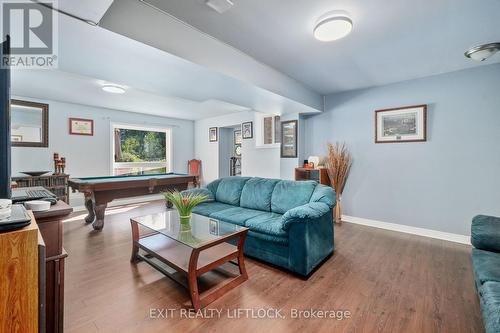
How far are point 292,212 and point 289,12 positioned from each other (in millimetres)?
1787

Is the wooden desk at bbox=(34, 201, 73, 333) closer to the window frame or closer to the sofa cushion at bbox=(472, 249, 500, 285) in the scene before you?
the sofa cushion at bbox=(472, 249, 500, 285)

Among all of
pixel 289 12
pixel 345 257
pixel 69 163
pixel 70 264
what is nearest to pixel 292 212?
pixel 345 257

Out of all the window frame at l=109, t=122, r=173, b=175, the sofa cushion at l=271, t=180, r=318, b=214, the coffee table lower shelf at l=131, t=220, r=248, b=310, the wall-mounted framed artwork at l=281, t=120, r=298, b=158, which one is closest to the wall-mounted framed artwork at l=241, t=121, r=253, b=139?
the wall-mounted framed artwork at l=281, t=120, r=298, b=158

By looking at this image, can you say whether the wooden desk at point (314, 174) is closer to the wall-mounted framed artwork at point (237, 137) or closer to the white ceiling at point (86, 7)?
the wall-mounted framed artwork at point (237, 137)

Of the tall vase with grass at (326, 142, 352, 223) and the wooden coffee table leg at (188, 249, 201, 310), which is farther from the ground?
the tall vase with grass at (326, 142, 352, 223)

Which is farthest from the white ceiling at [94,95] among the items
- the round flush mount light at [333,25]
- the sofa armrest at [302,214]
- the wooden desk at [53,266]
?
the sofa armrest at [302,214]

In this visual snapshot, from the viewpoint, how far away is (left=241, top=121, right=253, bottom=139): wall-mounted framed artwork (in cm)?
555

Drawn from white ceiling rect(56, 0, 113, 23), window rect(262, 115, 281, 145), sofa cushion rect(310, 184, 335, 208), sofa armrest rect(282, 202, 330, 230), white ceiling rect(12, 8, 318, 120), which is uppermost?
white ceiling rect(12, 8, 318, 120)

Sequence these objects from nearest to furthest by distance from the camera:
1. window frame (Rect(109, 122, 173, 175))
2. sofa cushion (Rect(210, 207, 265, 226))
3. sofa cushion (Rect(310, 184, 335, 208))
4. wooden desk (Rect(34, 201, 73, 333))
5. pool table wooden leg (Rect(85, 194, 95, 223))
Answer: wooden desk (Rect(34, 201, 73, 333))
sofa cushion (Rect(310, 184, 335, 208))
sofa cushion (Rect(210, 207, 265, 226))
pool table wooden leg (Rect(85, 194, 95, 223))
window frame (Rect(109, 122, 173, 175))

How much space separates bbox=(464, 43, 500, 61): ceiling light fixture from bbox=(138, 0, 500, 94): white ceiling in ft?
0.29

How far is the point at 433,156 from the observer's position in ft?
10.9

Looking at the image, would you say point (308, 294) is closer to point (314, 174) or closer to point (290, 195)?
point (290, 195)

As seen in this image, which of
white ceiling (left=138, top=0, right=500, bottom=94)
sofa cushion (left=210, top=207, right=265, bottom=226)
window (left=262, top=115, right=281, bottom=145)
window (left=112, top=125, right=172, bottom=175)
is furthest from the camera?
window (left=112, top=125, right=172, bottom=175)

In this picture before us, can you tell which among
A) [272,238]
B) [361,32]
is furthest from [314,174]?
[361,32]
